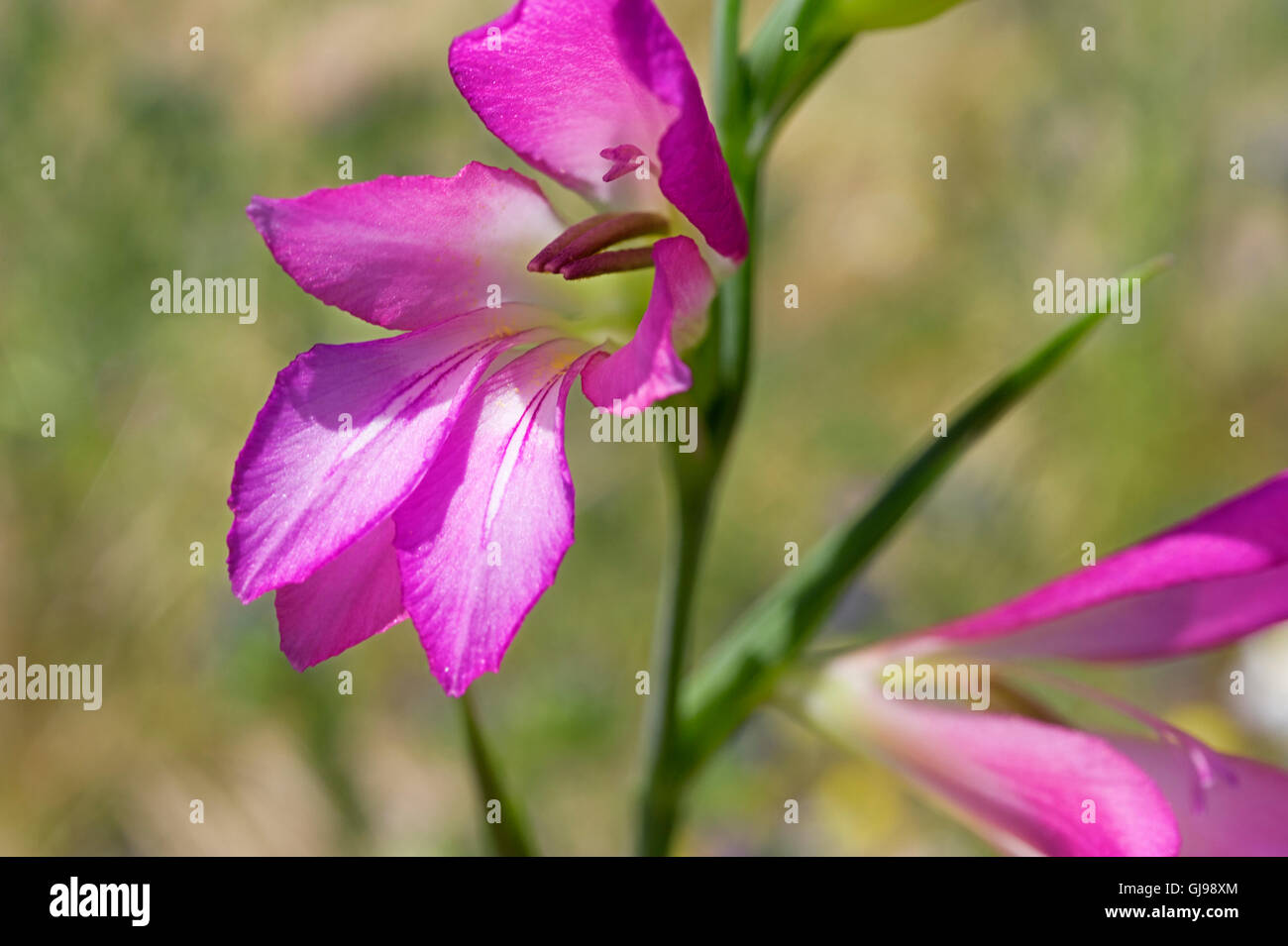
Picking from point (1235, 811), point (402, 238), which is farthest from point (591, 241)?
point (1235, 811)

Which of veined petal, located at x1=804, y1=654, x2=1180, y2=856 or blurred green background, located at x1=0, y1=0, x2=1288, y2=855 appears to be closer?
veined petal, located at x1=804, y1=654, x2=1180, y2=856

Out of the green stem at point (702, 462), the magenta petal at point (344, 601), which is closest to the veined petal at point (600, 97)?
the green stem at point (702, 462)

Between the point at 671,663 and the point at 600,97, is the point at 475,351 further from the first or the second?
the point at 671,663

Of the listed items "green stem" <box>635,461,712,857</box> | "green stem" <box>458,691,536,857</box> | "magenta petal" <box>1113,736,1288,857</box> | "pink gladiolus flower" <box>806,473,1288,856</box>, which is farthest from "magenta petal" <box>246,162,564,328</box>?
"magenta petal" <box>1113,736,1288,857</box>

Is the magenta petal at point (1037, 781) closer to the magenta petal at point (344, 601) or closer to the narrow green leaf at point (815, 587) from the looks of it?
Result: the narrow green leaf at point (815, 587)

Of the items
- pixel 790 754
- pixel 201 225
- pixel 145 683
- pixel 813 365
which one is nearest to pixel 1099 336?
pixel 813 365

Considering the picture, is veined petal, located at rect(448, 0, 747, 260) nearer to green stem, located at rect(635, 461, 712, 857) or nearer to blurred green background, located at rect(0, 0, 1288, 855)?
green stem, located at rect(635, 461, 712, 857)
